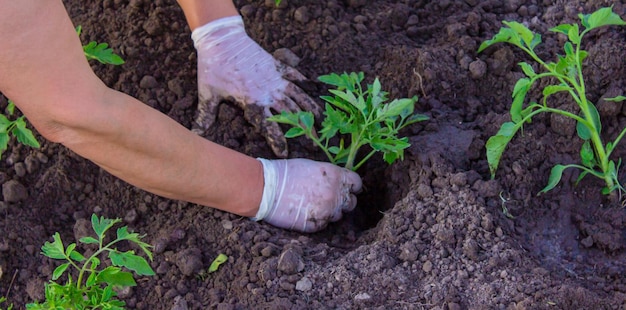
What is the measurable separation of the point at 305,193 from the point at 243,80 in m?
0.56

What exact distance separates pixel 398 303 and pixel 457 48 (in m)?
1.12

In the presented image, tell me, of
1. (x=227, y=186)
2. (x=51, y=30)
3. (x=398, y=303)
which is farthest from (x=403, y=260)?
(x=51, y=30)

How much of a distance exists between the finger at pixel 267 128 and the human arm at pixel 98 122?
0.84ft

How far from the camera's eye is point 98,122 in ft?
6.45

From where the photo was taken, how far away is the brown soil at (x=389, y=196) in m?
2.16

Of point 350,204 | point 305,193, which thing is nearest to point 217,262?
point 305,193

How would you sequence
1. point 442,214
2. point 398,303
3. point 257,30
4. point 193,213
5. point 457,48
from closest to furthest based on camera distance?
point 398,303
point 442,214
point 193,213
point 457,48
point 257,30

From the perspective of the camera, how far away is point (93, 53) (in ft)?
8.14

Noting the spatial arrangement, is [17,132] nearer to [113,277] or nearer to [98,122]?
[98,122]

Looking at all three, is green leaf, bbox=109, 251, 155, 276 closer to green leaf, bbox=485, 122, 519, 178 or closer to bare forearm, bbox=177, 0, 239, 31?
green leaf, bbox=485, 122, 519, 178

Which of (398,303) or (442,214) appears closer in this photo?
(398,303)

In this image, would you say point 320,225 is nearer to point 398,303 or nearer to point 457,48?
Answer: point 398,303

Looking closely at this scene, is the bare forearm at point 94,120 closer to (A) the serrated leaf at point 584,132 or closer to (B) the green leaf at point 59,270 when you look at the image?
(B) the green leaf at point 59,270

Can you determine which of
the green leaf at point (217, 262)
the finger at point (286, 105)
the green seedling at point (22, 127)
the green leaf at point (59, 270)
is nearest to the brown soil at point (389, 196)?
the green leaf at point (217, 262)
